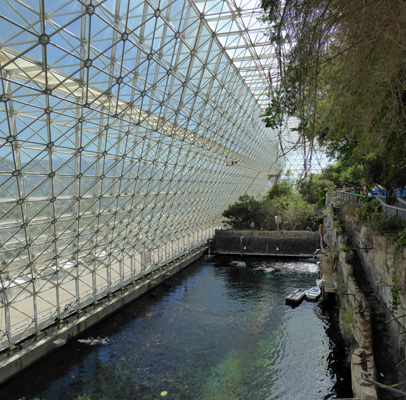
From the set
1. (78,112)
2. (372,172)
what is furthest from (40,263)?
(372,172)

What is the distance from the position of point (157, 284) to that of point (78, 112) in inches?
658

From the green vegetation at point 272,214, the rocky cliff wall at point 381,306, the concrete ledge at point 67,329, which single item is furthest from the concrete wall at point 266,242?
the rocky cliff wall at point 381,306

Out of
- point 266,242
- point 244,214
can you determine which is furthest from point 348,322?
point 244,214

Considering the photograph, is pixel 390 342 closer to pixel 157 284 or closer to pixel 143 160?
pixel 143 160

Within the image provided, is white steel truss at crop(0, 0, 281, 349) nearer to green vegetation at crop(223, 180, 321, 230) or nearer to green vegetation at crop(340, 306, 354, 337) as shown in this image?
green vegetation at crop(340, 306, 354, 337)

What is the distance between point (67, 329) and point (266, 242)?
26869 millimetres

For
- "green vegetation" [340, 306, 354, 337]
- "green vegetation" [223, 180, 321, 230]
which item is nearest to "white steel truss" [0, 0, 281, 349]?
"green vegetation" [340, 306, 354, 337]

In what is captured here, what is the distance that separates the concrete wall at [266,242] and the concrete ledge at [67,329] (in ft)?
44.4

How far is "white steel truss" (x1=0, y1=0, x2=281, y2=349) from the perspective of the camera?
13.6 m

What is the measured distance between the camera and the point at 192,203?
37188 millimetres

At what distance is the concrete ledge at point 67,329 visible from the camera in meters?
15.9

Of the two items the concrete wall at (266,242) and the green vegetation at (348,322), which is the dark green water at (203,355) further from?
the concrete wall at (266,242)

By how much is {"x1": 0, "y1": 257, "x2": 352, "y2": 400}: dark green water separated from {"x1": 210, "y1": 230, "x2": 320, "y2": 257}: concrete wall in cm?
1428

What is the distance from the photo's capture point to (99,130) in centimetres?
1895
